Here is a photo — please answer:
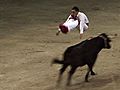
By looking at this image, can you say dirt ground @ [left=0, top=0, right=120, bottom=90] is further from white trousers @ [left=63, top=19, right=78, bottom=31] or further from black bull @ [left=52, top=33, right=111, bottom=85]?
white trousers @ [left=63, top=19, right=78, bottom=31]

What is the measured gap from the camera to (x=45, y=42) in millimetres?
12750

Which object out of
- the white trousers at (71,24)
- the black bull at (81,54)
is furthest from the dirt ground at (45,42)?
the white trousers at (71,24)

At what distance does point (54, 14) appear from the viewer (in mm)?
17891

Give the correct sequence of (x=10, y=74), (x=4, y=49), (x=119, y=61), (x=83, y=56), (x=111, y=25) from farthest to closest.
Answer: (x=111, y=25)
(x=4, y=49)
(x=119, y=61)
(x=10, y=74)
(x=83, y=56)

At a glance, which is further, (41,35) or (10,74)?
(41,35)

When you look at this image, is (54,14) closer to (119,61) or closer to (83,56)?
(119,61)

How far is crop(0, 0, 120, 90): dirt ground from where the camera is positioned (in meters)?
8.64

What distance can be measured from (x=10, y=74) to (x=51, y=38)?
4151 mm

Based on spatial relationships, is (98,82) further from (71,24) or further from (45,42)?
(45,42)

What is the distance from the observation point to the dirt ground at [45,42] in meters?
8.64

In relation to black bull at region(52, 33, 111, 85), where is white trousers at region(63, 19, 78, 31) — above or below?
above

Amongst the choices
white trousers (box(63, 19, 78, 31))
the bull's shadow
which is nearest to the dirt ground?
the bull's shadow

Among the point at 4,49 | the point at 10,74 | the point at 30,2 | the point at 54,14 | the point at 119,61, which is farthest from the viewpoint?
the point at 30,2

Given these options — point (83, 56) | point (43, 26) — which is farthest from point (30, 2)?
point (83, 56)
